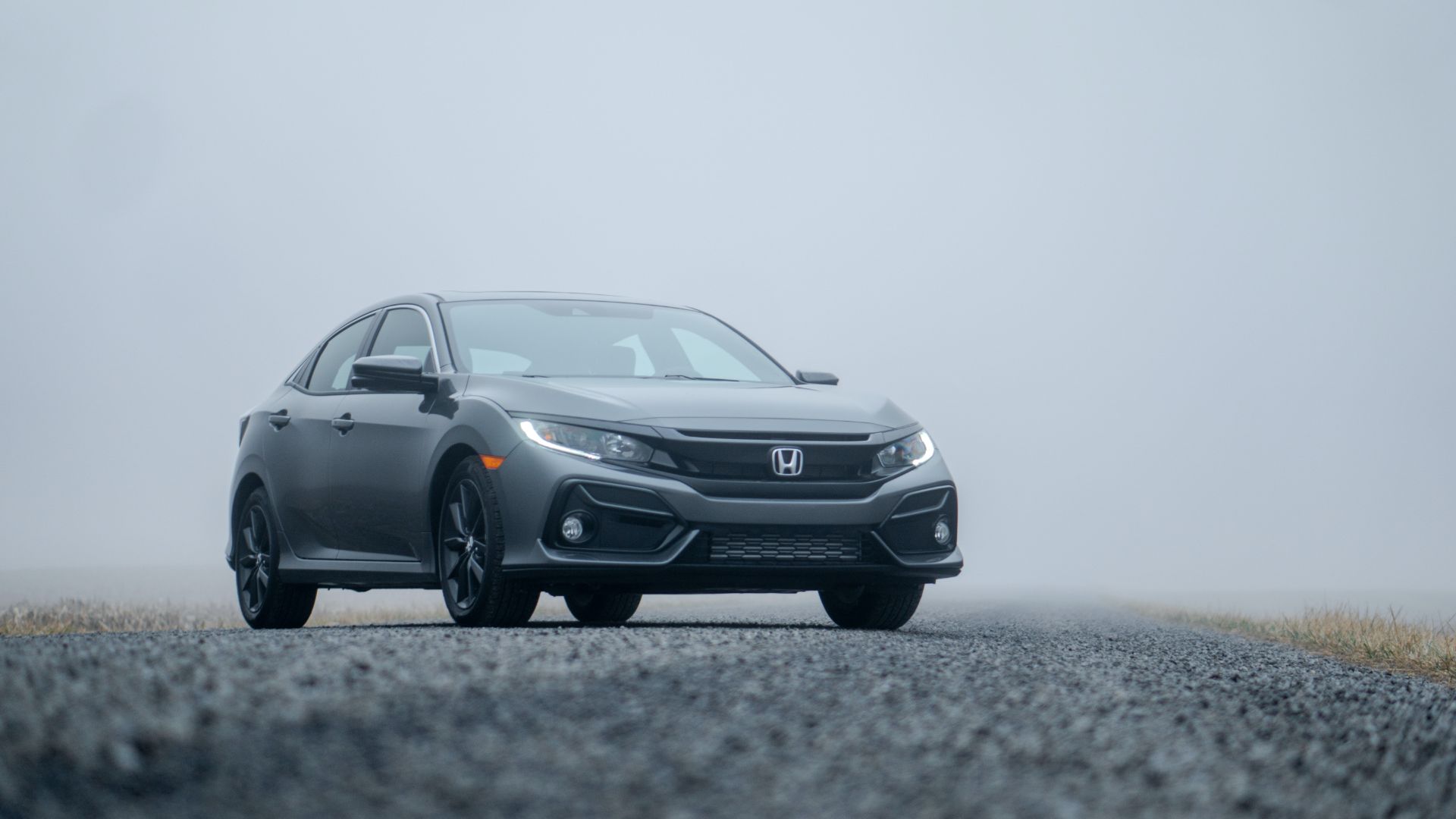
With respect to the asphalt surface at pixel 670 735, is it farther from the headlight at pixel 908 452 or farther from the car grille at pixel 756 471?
the headlight at pixel 908 452

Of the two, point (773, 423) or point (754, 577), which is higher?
point (773, 423)

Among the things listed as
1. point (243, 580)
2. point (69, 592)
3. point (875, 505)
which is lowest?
point (69, 592)

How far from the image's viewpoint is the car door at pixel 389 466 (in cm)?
745

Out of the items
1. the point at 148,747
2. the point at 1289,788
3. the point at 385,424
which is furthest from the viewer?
the point at 385,424

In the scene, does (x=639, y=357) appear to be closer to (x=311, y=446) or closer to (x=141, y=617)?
(x=311, y=446)

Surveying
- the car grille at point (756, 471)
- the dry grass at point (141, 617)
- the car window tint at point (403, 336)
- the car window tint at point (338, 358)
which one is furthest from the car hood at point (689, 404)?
the dry grass at point (141, 617)

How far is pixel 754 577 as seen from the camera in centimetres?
697

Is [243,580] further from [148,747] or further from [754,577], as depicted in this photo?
[148,747]

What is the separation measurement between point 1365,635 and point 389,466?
5602 mm

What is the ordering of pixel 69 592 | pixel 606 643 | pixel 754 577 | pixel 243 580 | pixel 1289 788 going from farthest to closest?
pixel 69 592 < pixel 243 580 < pixel 754 577 < pixel 606 643 < pixel 1289 788

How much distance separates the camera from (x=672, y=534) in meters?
6.86

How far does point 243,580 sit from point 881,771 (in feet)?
21.1

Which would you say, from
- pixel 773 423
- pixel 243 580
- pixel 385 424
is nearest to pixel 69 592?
pixel 243 580

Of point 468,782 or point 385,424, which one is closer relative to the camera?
point 468,782
